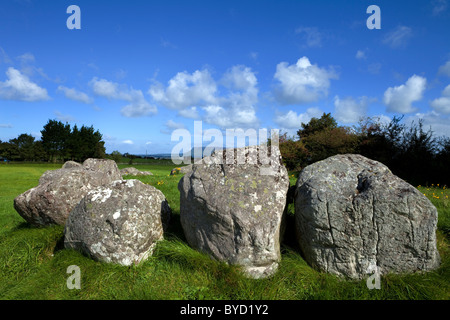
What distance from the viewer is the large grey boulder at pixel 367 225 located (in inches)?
181

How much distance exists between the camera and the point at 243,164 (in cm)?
576

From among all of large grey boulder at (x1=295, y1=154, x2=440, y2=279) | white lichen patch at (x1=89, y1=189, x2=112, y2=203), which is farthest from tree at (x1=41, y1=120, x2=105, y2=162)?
large grey boulder at (x1=295, y1=154, x2=440, y2=279)

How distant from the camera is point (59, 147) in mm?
74125

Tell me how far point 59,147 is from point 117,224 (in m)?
82.1

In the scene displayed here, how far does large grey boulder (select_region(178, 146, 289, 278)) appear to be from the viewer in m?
5.12

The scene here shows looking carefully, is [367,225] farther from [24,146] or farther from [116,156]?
[24,146]

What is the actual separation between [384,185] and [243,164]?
277cm

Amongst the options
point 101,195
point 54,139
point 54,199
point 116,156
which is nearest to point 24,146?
point 54,139

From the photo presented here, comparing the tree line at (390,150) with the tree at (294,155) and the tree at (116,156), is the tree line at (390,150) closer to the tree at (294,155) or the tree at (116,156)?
the tree at (294,155)

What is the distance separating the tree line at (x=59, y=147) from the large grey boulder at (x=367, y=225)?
260 feet

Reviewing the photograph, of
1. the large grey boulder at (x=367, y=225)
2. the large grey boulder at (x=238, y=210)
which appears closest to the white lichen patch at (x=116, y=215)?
the large grey boulder at (x=238, y=210)

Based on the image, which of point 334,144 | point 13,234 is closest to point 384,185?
point 13,234

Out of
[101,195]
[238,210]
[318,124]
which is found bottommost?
[238,210]
